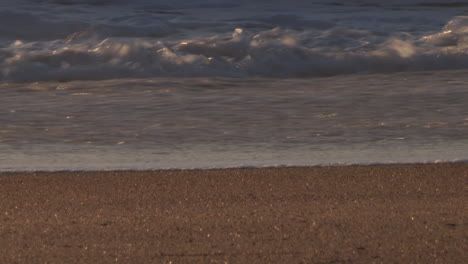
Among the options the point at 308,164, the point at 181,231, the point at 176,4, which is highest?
the point at 181,231

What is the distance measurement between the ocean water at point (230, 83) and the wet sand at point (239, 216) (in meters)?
0.34

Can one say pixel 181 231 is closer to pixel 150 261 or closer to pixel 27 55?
pixel 150 261

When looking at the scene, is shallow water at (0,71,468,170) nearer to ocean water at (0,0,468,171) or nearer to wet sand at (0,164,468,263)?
ocean water at (0,0,468,171)

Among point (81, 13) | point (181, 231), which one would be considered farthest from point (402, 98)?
point (81, 13)

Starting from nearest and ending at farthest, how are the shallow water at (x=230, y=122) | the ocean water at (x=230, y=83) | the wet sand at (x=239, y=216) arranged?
the wet sand at (x=239, y=216) < the shallow water at (x=230, y=122) < the ocean water at (x=230, y=83)


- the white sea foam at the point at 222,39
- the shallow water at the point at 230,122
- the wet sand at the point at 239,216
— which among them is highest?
the wet sand at the point at 239,216

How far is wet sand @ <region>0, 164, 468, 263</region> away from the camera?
2570 mm

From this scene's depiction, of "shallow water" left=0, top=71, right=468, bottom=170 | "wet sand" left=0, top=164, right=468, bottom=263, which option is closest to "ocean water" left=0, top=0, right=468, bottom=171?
"shallow water" left=0, top=71, right=468, bottom=170

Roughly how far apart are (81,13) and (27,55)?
2.46m

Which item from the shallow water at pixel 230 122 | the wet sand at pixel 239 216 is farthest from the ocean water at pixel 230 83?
the wet sand at pixel 239 216

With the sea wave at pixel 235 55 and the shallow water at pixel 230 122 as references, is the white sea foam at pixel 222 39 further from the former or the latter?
the shallow water at pixel 230 122

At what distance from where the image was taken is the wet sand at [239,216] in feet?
8.43

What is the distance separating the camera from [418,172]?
12.3 ft

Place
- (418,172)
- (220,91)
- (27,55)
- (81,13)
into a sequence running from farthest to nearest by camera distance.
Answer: (81,13), (27,55), (220,91), (418,172)
